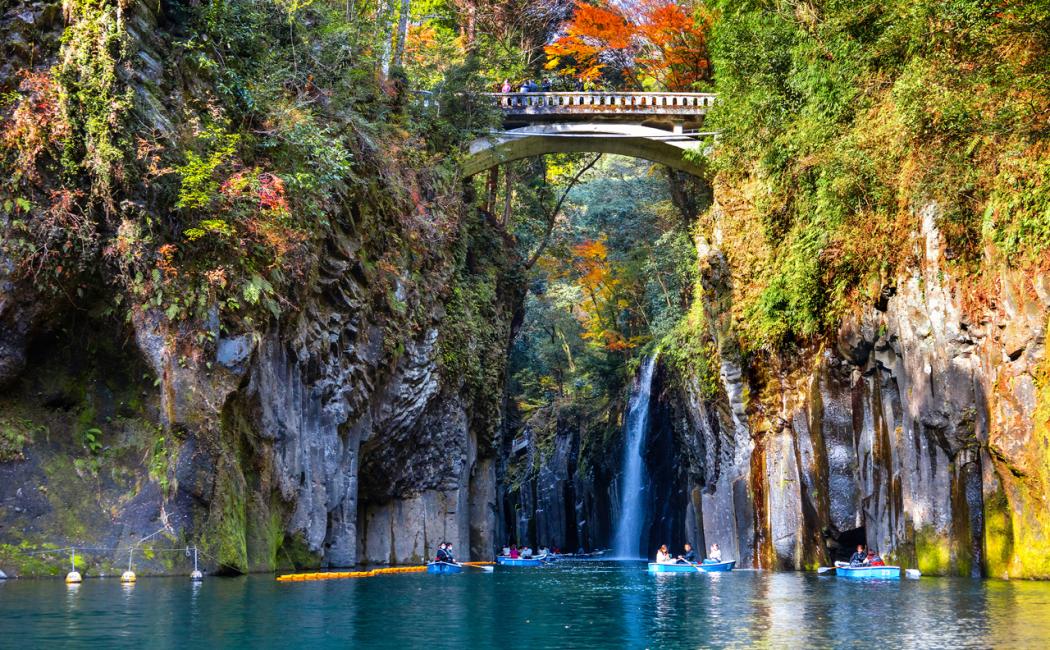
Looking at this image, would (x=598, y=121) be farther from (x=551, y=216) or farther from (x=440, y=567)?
(x=440, y=567)

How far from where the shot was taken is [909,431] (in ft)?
80.6

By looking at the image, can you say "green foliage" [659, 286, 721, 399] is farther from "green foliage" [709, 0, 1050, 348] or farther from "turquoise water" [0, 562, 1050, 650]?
"turquoise water" [0, 562, 1050, 650]

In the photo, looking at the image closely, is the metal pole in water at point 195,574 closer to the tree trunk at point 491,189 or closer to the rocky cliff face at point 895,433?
the rocky cliff face at point 895,433

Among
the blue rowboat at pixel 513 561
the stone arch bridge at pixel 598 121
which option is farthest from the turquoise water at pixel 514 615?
the stone arch bridge at pixel 598 121

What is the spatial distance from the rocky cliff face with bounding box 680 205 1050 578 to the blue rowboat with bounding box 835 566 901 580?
57 cm

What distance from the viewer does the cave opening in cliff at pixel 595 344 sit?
44500mm

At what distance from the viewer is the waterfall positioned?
47.4m

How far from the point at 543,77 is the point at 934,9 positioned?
2253cm

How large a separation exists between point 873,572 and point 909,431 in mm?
3268

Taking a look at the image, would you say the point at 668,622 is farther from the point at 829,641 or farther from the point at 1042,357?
the point at 1042,357

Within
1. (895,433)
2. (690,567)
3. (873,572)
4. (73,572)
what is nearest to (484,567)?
(690,567)

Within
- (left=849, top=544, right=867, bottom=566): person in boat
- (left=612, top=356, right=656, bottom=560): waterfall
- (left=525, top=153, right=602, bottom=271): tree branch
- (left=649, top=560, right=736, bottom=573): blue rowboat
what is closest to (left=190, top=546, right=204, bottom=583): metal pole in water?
(left=849, top=544, right=867, bottom=566): person in boat

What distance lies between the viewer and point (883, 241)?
2666 centimetres

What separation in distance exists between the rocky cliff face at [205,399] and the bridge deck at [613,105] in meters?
6.49
